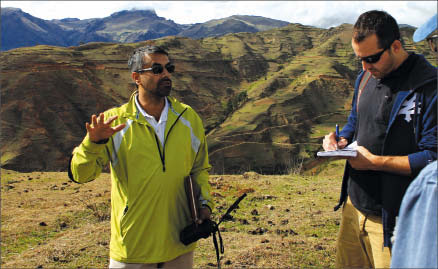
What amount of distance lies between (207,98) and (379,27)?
181ft

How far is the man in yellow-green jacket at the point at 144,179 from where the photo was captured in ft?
8.86

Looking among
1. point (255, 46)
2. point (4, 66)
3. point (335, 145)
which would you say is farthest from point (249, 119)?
point (335, 145)

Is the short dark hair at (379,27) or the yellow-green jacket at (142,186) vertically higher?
the short dark hair at (379,27)

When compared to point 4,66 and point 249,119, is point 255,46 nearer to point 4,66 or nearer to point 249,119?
point 249,119

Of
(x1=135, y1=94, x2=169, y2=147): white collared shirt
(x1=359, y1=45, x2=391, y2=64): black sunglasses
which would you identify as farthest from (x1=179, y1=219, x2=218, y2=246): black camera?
(x1=359, y1=45, x2=391, y2=64): black sunglasses

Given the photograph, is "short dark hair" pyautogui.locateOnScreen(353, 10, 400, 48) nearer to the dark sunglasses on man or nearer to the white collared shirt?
the dark sunglasses on man

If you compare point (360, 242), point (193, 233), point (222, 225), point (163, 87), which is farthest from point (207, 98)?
point (360, 242)

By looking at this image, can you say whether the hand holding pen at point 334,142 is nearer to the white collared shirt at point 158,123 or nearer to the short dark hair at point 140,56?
the white collared shirt at point 158,123

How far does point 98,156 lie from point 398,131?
205 centimetres

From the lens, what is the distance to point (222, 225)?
6695 millimetres

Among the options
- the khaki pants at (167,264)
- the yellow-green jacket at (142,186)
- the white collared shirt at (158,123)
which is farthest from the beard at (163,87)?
the khaki pants at (167,264)

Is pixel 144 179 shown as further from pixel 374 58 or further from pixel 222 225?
pixel 222 225

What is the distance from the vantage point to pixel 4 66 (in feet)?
152

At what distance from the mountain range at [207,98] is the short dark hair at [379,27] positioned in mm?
26861
